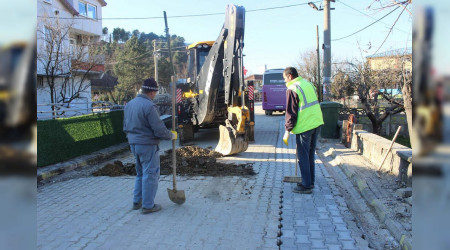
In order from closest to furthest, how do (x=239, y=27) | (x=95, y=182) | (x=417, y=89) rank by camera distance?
(x=417, y=89)
(x=95, y=182)
(x=239, y=27)

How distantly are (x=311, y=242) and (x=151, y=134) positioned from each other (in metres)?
2.40

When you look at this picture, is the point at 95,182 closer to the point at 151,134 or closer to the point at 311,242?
the point at 151,134

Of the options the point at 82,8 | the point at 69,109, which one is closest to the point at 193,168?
the point at 69,109

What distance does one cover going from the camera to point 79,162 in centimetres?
777

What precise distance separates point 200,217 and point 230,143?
403cm

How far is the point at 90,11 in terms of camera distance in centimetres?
2508

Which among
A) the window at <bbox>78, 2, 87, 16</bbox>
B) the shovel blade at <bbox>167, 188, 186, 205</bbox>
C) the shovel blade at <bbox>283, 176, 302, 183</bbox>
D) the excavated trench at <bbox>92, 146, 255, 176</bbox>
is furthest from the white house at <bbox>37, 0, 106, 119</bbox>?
the window at <bbox>78, 2, 87, 16</bbox>

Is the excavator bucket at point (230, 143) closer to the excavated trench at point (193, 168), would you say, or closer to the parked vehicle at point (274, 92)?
the excavated trench at point (193, 168)

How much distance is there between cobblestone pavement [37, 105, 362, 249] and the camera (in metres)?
3.55

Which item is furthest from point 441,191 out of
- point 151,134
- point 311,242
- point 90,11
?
point 90,11

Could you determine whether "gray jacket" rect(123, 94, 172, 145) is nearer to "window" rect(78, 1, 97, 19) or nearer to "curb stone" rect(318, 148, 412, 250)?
"curb stone" rect(318, 148, 412, 250)

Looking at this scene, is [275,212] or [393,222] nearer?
[393,222]

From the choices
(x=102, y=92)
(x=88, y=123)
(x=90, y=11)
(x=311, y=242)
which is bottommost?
(x=311, y=242)

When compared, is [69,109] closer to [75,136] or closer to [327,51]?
[75,136]
